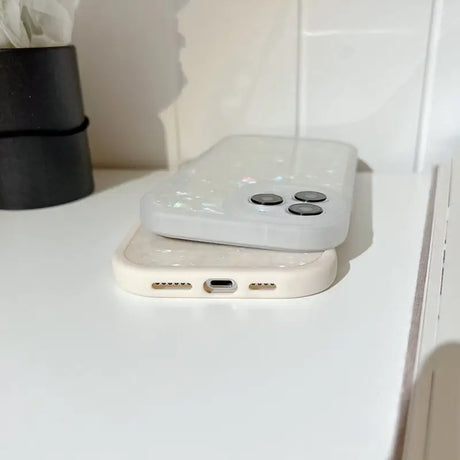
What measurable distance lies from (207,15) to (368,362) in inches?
16.9

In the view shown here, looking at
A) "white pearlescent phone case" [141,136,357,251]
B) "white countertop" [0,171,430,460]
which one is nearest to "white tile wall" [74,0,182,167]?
"white pearlescent phone case" [141,136,357,251]

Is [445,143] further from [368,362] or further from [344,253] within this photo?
[368,362]

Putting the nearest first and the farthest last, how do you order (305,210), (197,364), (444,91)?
(197,364), (305,210), (444,91)

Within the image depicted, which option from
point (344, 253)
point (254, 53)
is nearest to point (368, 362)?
point (344, 253)

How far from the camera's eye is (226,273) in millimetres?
379

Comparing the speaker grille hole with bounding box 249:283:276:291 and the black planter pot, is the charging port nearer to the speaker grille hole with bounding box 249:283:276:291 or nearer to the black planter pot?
the speaker grille hole with bounding box 249:283:276:291

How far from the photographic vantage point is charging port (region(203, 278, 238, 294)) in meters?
0.38

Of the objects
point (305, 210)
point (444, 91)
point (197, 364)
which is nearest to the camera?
point (197, 364)

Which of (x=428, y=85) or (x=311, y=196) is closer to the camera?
(x=311, y=196)

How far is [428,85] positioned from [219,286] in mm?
349

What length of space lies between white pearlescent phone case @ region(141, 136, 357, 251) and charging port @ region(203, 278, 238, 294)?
0.04m

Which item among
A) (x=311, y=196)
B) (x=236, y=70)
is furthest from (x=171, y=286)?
(x=236, y=70)

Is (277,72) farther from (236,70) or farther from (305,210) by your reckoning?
(305,210)

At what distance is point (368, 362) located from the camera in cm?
31
